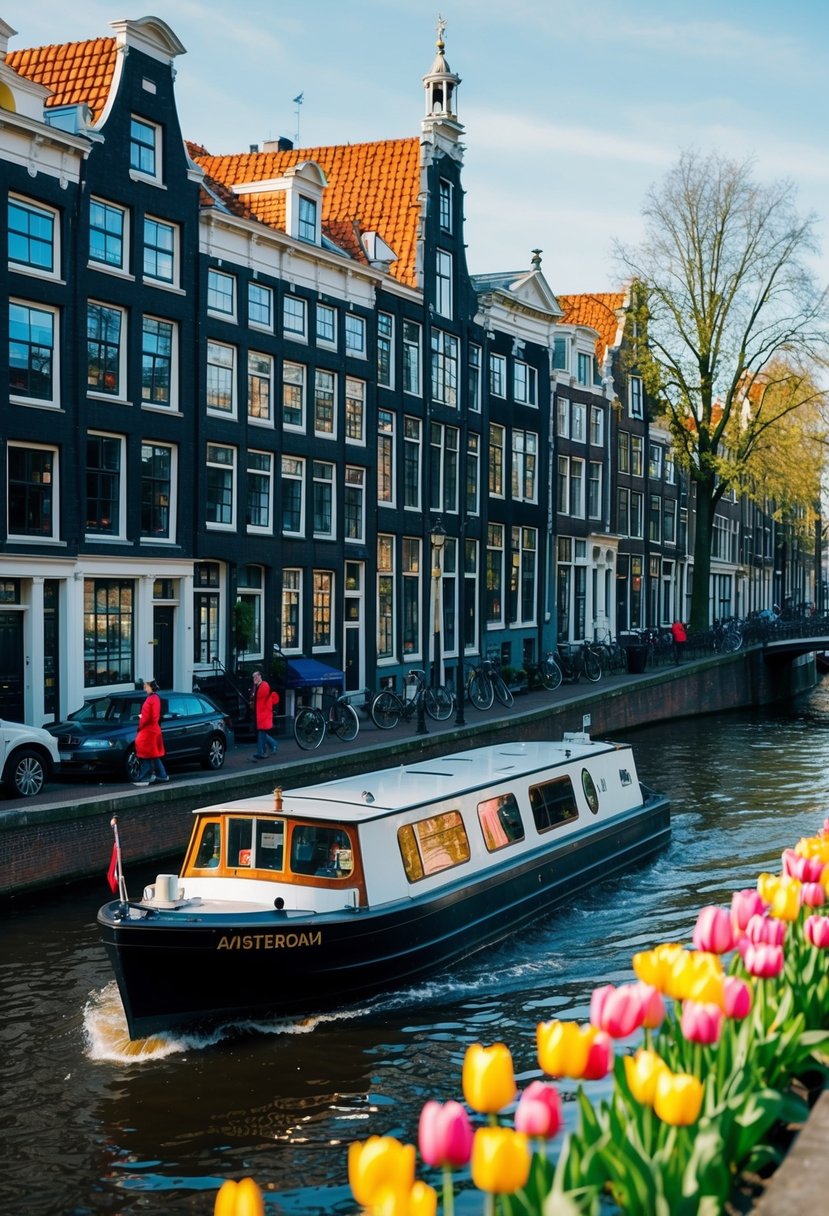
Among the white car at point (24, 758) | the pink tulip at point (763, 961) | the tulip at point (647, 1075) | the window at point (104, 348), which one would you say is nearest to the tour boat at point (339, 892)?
the white car at point (24, 758)

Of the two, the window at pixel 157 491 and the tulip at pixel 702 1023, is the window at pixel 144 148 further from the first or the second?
the tulip at pixel 702 1023

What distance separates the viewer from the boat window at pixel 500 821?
50.7 feet

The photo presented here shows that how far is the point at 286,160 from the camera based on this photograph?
32.0 meters

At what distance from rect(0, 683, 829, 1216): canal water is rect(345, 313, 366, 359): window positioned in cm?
1776

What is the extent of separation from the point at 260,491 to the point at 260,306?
12.9 feet

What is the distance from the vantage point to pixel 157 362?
85.8ft

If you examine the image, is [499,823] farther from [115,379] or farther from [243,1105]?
[115,379]

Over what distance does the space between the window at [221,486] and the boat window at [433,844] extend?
14.0 metres

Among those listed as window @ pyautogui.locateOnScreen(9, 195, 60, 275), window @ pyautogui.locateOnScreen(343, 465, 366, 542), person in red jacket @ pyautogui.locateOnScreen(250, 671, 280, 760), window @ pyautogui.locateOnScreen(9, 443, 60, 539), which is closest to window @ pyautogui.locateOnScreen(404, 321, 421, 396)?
window @ pyautogui.locateOnScreen(343, 465, 366, 542)

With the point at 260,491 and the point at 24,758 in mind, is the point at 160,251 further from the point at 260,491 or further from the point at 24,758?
the point at 24,758

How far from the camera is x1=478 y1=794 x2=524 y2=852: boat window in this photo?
15.5m

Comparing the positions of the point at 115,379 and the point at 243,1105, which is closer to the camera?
the point at 243,1105

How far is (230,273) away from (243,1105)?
20975 mm

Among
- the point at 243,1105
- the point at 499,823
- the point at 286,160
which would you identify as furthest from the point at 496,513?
the point at 243,1105
